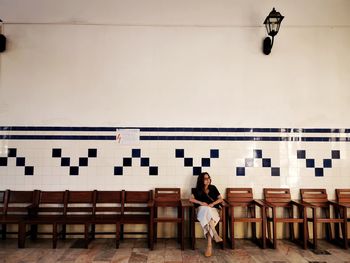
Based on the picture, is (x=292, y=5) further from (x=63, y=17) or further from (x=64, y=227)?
(x=64, y=227)

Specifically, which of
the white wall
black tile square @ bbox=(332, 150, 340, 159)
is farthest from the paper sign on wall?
black tile square @ bbox=(332, 150, 340, 159)

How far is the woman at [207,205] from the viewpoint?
3370mm

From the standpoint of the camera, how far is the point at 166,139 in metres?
4.07

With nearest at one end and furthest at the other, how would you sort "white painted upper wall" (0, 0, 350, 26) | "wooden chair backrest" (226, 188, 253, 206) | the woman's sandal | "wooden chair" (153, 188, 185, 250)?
the woman's sandal
"wooden chair" (153, 188, 185, 250)
"wooden chair backrest" (226, 188, 253, 206)
"white painted upper wall" (0, 0, 350, 26)

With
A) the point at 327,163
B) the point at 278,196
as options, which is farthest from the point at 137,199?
the point at 327,163

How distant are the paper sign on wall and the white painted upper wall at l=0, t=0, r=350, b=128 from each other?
0.12 metres

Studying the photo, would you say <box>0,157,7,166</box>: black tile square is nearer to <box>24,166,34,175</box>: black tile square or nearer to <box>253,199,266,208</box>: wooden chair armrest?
<box>24,166,34,175</box>: black tile square

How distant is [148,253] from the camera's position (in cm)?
338

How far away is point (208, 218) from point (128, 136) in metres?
1.63

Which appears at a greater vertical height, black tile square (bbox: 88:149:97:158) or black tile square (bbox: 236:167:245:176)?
black tile square (bbox: 88:149:97:158)

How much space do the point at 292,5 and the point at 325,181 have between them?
273 cm

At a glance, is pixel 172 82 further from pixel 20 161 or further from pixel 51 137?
pixel 20 161

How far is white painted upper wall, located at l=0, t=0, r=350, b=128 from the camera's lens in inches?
161

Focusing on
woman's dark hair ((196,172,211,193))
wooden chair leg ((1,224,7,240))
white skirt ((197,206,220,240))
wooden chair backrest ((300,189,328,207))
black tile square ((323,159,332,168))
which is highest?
black tile square ((323,159,332,168))
